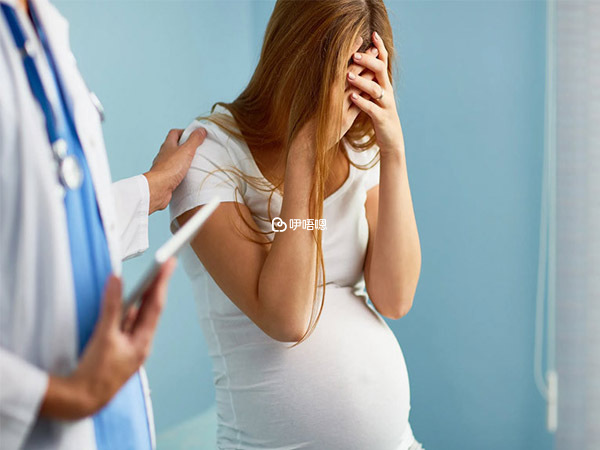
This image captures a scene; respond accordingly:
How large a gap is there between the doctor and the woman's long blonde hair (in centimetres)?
44

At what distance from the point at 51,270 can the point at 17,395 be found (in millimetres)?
114

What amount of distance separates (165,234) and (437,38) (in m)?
1.00

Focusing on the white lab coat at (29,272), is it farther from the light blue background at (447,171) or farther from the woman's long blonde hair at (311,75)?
the light blue background at (447,171)

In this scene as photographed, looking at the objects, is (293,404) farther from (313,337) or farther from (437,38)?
(437,38)

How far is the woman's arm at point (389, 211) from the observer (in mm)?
1037

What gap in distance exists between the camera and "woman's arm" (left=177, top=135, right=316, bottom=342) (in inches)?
37.9

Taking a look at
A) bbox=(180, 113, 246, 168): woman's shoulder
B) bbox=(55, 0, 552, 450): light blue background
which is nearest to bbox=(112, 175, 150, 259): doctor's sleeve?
bbox=(180, 113, 246, 168): woman's shoulder

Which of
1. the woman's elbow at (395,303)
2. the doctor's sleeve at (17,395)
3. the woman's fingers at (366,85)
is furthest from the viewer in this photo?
the woman's elbow at (395,303)

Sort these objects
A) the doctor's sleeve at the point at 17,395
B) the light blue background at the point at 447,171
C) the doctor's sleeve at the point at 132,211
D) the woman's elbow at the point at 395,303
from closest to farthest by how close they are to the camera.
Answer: the doctor's sleeve at the point at 17,395 < the doctor's sleeve at the point at 132,211 < the woman's elbow at the point at 395,303 < the light blue background at the point at 447,171

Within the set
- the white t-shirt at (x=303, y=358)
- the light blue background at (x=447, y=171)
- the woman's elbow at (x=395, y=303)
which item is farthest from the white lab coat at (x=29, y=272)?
the light blue background at (x=447, y=171)

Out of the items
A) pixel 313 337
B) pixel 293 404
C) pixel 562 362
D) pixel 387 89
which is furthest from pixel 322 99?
pixel 562 362

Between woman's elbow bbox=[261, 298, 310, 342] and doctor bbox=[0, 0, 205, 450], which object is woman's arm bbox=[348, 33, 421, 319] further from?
doctor bbox=[0, 0, 205, 450]

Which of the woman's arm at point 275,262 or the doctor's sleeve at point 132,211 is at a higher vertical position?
the doctor's sleeve at point 132,211

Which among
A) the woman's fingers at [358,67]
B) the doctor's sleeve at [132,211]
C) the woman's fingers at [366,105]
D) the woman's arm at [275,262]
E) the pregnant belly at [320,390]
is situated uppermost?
the woman's fingers at [358,67]
